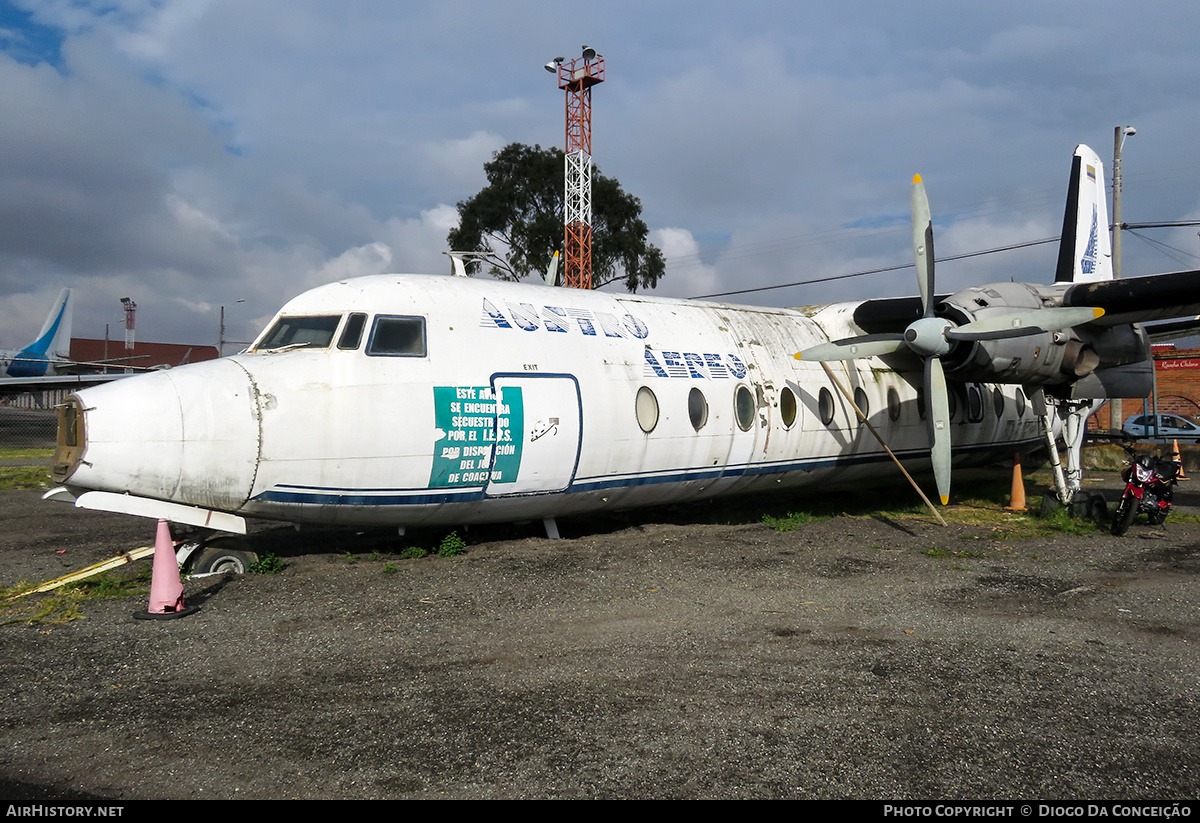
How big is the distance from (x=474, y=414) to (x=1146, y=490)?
10.2m

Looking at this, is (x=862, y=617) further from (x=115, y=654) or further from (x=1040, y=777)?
(x=115, y=654)

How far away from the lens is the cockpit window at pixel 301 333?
27.2ft

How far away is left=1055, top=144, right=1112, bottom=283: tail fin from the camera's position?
582 inches

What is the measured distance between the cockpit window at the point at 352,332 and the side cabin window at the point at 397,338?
0.41 feet

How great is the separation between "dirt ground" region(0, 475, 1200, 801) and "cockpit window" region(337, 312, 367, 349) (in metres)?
2.48

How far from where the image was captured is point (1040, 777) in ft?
13.3

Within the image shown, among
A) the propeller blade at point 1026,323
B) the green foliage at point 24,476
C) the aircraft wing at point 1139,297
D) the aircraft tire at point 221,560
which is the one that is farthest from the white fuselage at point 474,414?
the green foliage at point 24,476

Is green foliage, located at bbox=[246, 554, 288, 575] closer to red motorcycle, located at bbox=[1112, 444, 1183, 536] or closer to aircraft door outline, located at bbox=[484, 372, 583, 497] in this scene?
aircraft door outline, located at bbox=[484, 372, 583, 497]

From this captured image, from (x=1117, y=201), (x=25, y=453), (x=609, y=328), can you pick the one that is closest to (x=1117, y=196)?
(x=1117, y=201)

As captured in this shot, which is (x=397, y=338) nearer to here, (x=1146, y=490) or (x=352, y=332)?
(x=352, y=332)

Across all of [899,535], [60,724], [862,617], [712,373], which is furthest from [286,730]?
[899,535]

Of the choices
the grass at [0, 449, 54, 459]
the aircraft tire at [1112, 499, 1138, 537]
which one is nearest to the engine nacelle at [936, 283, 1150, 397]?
the aircraft tire at [1112, 499, 1138, 537]

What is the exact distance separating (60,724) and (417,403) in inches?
168
